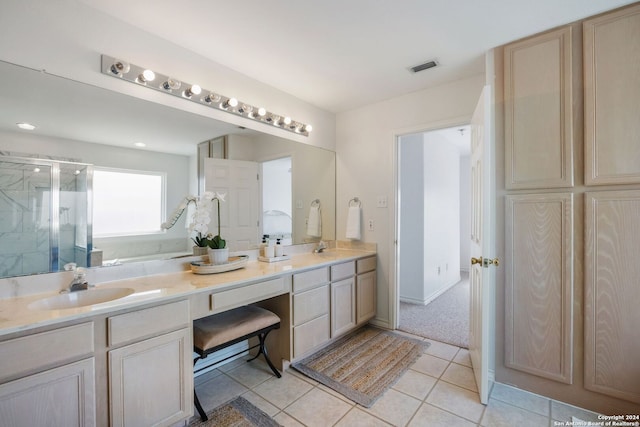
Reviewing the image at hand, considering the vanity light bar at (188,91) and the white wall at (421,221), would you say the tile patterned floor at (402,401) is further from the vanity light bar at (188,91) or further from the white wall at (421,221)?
the vanity light bar at (188,91)

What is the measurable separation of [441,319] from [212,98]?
3.18 meters

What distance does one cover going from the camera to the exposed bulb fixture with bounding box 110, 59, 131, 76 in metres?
1.66

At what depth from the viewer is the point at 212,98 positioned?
2125mm

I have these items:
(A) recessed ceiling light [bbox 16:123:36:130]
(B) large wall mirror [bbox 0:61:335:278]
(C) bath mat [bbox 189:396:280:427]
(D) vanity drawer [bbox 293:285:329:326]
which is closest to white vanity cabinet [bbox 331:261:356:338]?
(D) vanity drawer [bbox 293:285:329:326]

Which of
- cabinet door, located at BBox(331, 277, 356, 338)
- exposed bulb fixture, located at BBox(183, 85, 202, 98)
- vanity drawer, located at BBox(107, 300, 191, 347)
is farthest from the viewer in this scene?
cabinet door, located at BBox(331, 277, 356, 338)

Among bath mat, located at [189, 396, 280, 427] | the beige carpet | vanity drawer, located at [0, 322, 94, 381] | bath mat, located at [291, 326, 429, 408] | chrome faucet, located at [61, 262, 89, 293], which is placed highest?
chrome faucet, located at [61, 262, 89, 293]

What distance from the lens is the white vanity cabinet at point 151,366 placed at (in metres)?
1.31

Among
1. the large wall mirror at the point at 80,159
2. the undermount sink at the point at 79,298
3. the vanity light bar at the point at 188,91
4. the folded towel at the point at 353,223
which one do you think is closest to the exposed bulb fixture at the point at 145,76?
the vanity light bar at the point at 188,91

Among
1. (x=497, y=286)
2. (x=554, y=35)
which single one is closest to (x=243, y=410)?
(x=497, y=286)

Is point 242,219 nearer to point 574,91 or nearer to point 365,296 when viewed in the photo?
point 365,296

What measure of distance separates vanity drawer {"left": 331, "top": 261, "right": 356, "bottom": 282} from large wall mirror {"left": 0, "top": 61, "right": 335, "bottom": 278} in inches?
43.0

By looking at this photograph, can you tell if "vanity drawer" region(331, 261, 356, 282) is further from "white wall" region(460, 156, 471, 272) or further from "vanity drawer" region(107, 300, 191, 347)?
"white wall" region(460, 156, 471, 272)

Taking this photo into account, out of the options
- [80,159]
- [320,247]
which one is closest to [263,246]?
[320,247]

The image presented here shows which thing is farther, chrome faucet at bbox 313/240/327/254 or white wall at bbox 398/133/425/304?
white wall at bbox 398/133/425/304
